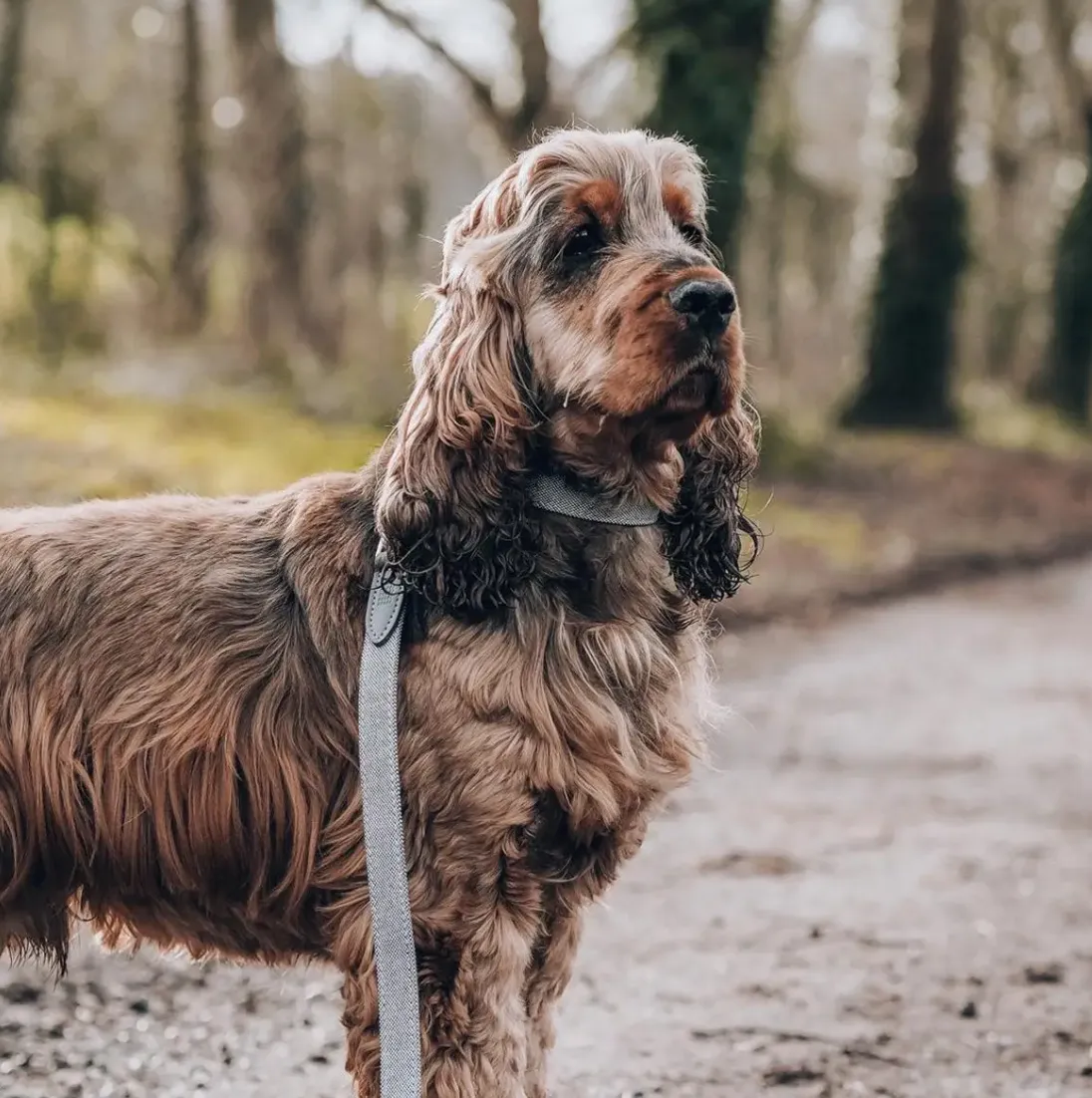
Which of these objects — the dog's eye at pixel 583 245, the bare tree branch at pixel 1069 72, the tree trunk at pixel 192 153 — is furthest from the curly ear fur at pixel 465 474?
the bare tree branch at pixel 1069 72

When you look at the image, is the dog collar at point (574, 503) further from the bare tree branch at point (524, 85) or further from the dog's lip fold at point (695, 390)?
the bare tree branch at point (524, 85)

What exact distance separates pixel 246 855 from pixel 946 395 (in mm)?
19151

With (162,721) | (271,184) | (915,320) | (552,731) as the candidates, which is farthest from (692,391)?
(915,320)

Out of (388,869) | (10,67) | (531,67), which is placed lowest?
(388,869)

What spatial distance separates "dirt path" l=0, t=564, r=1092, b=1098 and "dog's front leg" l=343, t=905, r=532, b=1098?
0.87m

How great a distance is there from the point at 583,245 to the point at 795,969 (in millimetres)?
2665

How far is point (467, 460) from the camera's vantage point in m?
3.14

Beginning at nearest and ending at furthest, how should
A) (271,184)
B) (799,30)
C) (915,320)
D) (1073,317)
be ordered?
(271,184) → (915,320) → (799,30) → (1073,317)

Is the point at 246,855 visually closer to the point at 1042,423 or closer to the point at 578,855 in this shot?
the point at 578,855

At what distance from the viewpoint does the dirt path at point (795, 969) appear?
13.0ft

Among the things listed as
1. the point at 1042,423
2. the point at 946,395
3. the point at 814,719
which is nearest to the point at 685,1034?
the point at 814,719

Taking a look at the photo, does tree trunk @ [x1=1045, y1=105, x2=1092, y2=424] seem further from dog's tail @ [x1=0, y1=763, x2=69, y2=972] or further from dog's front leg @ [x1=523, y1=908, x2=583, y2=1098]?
dog's tail @ [x1=0, y1=763, x2=69, y2=972]

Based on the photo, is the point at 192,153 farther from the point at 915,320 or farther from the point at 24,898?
the point at 24,898

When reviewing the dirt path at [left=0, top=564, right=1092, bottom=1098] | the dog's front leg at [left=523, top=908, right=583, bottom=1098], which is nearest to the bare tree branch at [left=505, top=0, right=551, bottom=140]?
the dirt path at [left=0, top=564, right=1092, bottom=1098]
